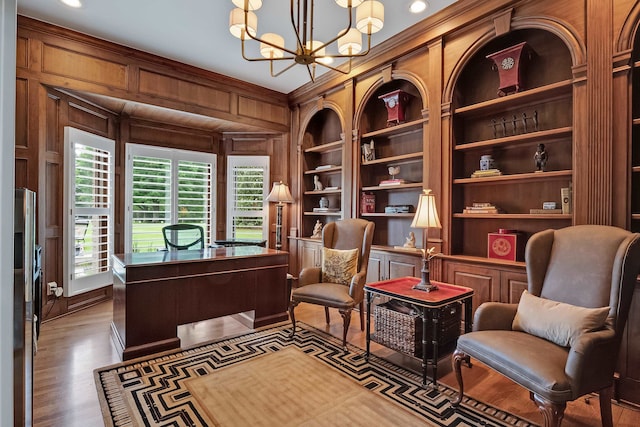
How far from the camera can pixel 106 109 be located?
4.49 meters

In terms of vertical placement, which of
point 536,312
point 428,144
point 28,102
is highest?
point 28,102

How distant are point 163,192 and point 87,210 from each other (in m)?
1.11

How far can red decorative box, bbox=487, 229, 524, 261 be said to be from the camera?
9.60 ft

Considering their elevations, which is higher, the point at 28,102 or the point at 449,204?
the point at 28,102

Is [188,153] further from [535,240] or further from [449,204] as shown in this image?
[535,240]

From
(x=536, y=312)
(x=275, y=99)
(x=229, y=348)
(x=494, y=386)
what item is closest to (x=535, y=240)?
(x=536, y=312)

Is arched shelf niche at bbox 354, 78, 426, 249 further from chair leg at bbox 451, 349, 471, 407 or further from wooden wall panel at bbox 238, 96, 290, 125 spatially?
chair leg at bbox 451, 349, 471, 407

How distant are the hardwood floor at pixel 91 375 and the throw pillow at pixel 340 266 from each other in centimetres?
54

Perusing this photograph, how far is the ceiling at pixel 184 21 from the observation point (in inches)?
122

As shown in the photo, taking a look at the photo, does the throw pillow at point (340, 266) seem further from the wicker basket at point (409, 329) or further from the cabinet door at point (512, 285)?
the cabinet door at point (512, 285)

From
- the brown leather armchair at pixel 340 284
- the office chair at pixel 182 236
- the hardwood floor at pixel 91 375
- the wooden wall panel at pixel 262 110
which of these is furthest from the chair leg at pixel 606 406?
the wooden wall panel at pixel 262 110

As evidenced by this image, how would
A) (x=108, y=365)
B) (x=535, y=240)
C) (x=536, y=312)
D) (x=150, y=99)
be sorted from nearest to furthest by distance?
1. (x=536, y=312)
2. (x=535, y=240)
3. (x=108, y=365)
4. (x=150, y=99)

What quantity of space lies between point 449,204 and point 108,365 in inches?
130

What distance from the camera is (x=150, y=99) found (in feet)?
13.6
